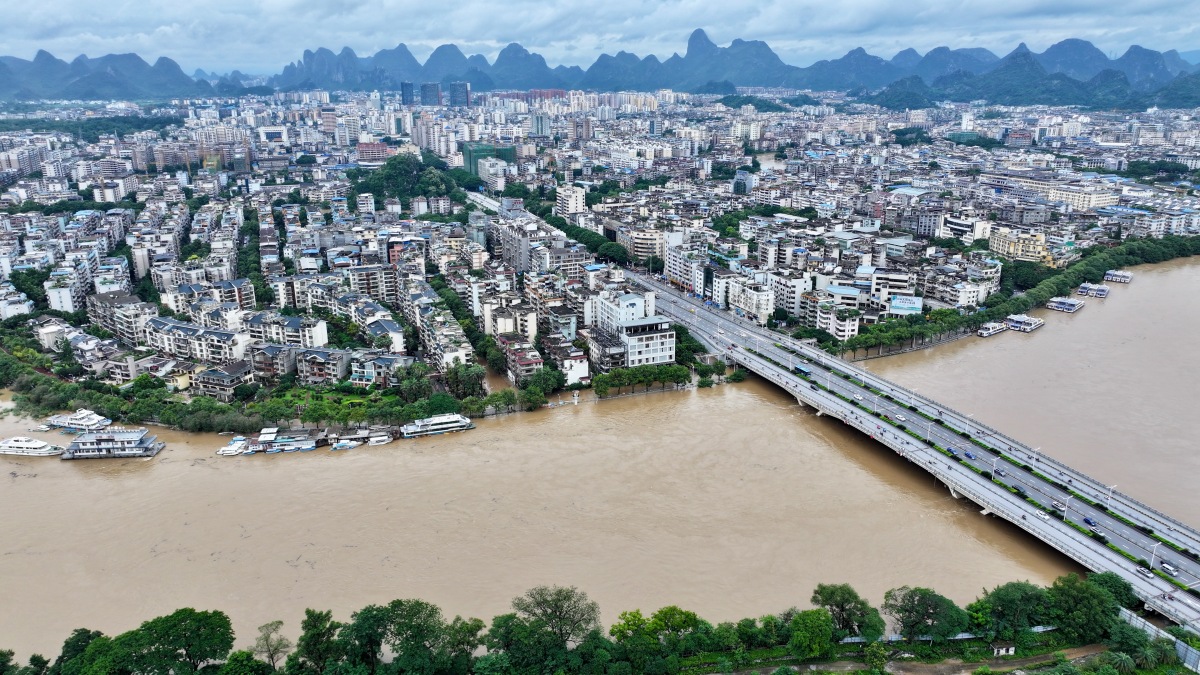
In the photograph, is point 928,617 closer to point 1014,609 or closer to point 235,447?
point 1014,609

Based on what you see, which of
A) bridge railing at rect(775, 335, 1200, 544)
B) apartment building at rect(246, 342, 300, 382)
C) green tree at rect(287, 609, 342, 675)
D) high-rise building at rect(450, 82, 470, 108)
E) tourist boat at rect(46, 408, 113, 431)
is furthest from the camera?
high-rise building at rect(450, 82, 470, 108)

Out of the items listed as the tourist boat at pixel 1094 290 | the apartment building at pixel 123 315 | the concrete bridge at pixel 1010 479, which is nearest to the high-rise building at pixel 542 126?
the tourist boat at pixel 1094 290

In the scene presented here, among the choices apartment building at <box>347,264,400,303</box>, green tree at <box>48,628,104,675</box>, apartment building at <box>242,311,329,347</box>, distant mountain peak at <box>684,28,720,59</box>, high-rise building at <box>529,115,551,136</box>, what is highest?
distant mountain peak at <box>684,28,720,59</box>

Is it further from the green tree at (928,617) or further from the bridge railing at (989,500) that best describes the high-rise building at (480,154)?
the green tree at (928,617)

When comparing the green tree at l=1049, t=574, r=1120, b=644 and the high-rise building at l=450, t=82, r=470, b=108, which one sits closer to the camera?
the green tree at l=1049, t=574, r=1120, b=644

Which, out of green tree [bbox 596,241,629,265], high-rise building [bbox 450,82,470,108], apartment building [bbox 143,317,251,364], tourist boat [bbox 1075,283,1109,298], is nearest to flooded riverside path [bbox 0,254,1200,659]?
apartment building [bbox 143,317,251,364]

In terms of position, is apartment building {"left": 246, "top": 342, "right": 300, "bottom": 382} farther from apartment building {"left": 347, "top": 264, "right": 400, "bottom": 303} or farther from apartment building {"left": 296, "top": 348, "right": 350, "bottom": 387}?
apartment building {"left": 347, "top": 264, "right": 400, "bottom": 303}

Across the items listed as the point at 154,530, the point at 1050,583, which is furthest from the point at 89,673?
the point at 1050,583

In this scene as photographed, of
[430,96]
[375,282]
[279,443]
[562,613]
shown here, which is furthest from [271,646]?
[430,96]
